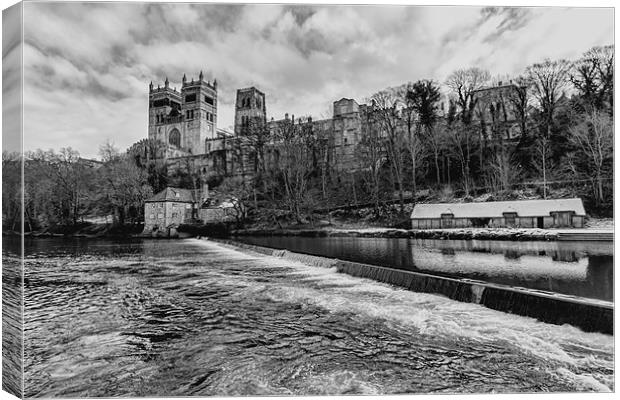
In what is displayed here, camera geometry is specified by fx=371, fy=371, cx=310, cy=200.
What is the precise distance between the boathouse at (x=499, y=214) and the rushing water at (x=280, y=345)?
0.85m

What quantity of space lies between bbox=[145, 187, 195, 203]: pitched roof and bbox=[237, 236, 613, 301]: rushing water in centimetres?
189

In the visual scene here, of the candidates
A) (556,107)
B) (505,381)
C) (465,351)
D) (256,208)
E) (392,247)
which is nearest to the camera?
(505,381)

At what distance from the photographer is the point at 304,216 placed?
17.5ft

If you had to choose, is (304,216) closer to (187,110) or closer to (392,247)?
(392,247)

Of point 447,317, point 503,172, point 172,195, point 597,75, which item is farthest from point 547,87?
point 172,195

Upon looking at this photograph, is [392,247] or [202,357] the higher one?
[392,247]

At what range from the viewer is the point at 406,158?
427cm

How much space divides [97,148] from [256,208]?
254 cm

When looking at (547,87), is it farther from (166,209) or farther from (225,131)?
Answer: (166,209)

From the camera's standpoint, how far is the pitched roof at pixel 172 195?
4.57 metres

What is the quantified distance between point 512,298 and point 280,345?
194cm

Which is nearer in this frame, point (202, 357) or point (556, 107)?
point (202, 357)

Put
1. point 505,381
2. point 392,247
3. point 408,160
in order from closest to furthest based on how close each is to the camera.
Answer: point 505,381 → point 408,160 → point 392,247

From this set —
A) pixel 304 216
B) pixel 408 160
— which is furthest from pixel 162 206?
pixel 408 160
